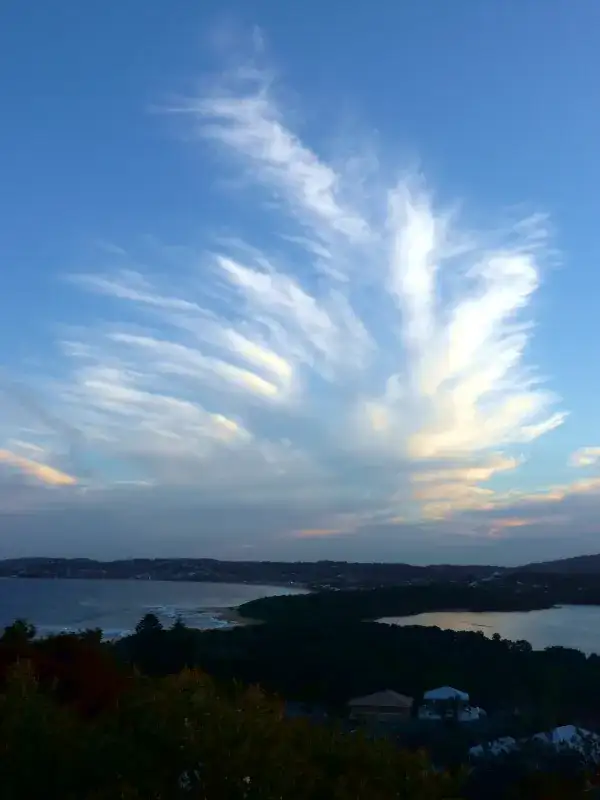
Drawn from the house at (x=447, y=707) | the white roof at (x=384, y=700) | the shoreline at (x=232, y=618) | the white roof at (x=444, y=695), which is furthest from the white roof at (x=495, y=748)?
the shoreline at (x=232, y=618)

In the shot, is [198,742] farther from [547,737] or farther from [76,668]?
[547,737]

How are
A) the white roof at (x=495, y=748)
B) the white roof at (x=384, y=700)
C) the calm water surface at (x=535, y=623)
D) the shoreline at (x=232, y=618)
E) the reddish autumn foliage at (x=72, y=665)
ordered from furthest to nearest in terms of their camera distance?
the shoreline at (x=232, y=618) → the calm water surface at (x=535, y=623) → the white roof at (x=384, y=700) → the white roof at (x=495, y=748) → the reddish autumn foliage at (x=72, y=665)

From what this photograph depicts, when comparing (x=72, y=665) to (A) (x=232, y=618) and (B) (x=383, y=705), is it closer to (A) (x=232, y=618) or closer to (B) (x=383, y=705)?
(B) (x=383, y=705)

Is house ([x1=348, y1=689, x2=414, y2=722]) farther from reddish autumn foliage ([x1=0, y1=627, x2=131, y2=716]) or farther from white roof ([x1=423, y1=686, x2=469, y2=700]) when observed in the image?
reddish autumn foliage ([x1=0, y1=627, x2=131, y2=716])

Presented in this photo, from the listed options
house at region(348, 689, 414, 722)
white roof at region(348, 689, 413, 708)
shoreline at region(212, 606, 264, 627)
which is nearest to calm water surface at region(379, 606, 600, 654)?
shoreline at region(212, 606, 264, 627)

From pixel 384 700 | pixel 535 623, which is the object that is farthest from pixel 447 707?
pixel 535 623

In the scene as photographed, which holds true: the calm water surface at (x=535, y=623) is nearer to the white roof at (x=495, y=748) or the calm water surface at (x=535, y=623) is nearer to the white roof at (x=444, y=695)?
the white roof at (x=444, y=695)
